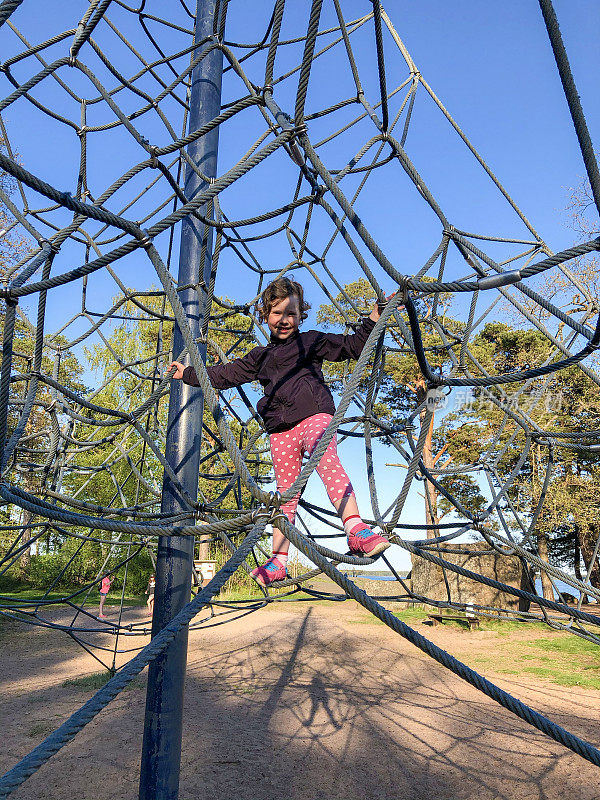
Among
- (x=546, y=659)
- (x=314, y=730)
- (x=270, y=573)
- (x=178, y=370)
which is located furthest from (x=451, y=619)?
(x=178, y=370)

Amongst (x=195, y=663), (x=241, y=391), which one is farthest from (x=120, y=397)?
(x=241, y=391)

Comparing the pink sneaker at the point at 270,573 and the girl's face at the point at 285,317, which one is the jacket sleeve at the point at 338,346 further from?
the pink sneaker at the point at 270,573

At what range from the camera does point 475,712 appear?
15.5 ft

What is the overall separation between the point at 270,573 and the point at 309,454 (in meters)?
0.41

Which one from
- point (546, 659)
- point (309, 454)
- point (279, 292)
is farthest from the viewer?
point (546, 659)

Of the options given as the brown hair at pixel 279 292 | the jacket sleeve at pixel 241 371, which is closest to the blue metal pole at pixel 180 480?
the jacket sleeve at pixel 241 371

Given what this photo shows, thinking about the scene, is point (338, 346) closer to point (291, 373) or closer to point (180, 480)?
point (291, 373)

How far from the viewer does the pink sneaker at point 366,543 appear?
5.33 ft

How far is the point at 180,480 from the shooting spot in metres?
2.19

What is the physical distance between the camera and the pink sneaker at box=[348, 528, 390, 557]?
1.63 m

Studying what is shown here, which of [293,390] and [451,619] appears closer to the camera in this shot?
[293,390]

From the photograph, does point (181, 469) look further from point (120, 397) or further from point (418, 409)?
point (120, 397)

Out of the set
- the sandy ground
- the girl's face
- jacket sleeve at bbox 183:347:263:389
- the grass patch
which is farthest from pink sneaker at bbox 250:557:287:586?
the grass patch

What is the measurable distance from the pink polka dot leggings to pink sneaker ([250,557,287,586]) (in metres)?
0.16
